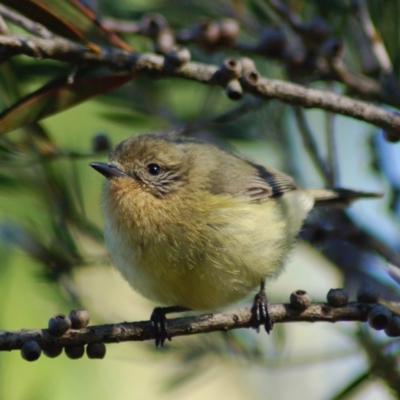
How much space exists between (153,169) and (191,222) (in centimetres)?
44

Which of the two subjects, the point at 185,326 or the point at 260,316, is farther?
the point at 260,316

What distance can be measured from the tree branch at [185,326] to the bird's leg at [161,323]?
0.25 feet

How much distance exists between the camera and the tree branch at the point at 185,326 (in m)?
1.89

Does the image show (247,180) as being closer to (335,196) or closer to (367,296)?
(335,196)

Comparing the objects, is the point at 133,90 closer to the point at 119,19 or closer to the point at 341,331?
the point at 119,19

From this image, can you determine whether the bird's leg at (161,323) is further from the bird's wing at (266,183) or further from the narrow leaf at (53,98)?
the narrow leaf at (53,98)

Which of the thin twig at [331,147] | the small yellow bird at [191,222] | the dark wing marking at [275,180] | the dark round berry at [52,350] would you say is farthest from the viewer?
the dark wing marking at [275,180]

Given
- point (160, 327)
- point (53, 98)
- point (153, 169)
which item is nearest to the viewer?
point (53, 98)

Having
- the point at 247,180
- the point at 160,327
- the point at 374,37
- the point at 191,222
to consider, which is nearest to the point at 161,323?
the point at 160,327

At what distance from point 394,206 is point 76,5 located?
4.53 feet

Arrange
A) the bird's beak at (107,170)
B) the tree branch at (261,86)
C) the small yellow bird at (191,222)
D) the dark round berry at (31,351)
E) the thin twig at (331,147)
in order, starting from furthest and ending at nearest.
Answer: the bird's beak at (107,170) < the small yellow bird at (191,222) < the thin twig at (331,147) < the tree branch at (261,86) < the dark round berry at (31,351)

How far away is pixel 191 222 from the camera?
115 inches

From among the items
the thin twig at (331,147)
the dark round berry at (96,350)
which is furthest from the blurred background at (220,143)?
the dark round berry at (96,350)

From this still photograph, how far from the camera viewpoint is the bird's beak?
10.0ft
